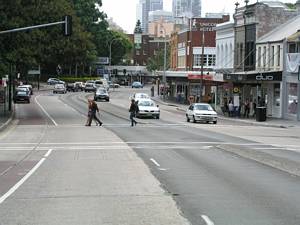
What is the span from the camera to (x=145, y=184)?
14.5 metres

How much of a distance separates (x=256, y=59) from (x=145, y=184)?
4763 centimetres

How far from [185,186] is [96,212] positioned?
377cm

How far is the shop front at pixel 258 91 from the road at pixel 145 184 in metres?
26.2

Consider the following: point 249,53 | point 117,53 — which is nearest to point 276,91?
point 249,53

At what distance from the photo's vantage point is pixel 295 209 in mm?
11289

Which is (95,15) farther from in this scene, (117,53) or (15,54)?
(15,54)

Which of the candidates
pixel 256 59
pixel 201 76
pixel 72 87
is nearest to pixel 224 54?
pixel 201 76

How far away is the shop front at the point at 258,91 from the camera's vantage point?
2090 inches

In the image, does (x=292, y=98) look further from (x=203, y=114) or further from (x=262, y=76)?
(x=203, y=114)

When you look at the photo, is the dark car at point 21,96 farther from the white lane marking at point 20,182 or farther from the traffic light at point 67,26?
the white lane marking at point 20,182

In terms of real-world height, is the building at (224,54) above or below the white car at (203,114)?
above

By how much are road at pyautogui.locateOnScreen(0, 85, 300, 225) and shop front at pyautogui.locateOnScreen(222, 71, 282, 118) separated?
26.2 meters

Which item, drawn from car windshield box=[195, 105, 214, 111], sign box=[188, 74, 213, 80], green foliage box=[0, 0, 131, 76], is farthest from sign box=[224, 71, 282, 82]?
sign box=[188, 74, 213, 80]

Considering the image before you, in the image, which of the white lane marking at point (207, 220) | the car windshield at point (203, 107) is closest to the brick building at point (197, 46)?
the car windshield at point (203, 107)
